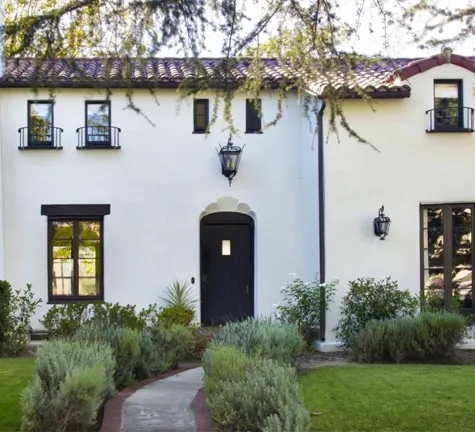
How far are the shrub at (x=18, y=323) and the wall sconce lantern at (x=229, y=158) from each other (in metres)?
4.67

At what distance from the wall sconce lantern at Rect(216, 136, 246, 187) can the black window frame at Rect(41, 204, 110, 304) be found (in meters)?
2.67

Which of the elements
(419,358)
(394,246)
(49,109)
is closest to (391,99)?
(394,246)

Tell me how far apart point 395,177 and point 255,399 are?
7.92m

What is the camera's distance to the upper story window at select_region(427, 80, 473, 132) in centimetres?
1260

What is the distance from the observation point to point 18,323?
1233 cm

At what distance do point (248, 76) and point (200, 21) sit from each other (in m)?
0.80

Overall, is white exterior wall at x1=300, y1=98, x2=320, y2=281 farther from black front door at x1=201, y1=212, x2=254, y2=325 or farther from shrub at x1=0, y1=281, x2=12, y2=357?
shrub at x1=0, y1=281, x2=12, y2=357

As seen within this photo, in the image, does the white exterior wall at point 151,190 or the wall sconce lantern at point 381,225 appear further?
the white exterior wall at point 151,190

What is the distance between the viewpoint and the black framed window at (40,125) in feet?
44.8

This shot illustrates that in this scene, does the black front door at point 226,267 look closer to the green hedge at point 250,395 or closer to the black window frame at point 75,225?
the black window frame at point 75,225

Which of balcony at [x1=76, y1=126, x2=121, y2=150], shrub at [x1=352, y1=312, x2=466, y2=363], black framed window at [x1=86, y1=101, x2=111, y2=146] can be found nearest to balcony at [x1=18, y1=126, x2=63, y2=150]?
balcony at [x1=76, y1=126, x2=121, y2=150]

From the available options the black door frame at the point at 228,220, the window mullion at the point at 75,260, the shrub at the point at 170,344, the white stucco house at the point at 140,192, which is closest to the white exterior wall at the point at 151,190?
the white stucco house at the point at 140,192

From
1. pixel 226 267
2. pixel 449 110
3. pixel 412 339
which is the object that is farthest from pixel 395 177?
pixel 226 267

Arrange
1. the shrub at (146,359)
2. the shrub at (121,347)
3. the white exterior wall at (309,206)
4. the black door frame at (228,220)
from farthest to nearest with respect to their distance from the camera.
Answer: the black door frame at (228,220)
the white exterior wall at (309,206)
the shrub at (146,359)
the shrub at (121,347)
